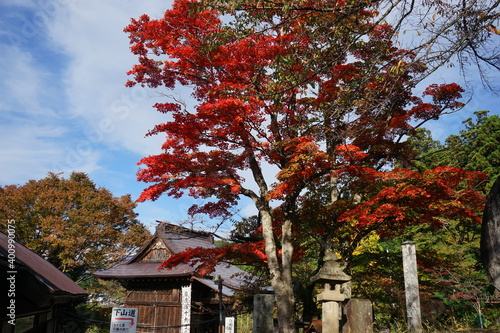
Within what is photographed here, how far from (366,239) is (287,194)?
4940mm

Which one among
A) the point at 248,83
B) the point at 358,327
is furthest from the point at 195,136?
the point at 358,327

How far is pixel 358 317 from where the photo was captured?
6.52 metres

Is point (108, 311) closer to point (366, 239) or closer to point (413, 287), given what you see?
point (366, 239)

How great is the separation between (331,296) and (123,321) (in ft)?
17.6

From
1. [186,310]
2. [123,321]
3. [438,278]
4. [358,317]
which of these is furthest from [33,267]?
[438,278]

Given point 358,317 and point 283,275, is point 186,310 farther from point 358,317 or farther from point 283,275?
point 358,317

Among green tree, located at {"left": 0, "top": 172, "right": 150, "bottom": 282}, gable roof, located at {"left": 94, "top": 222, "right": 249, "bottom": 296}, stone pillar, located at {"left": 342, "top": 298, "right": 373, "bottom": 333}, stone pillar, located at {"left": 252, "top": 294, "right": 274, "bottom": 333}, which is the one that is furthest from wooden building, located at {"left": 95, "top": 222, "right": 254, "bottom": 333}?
stone pillar, located at {"left": 342, "top": 298, "right": 373, "bottom": 333}

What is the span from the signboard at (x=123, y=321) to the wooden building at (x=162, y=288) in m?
7.71

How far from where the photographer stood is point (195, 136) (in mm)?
10055

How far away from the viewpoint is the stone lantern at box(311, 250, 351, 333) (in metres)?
6.64

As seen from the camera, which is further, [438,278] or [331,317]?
[438,278]

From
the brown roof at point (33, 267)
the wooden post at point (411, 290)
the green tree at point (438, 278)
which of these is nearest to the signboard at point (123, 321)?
the brown roof at point (33, 267)

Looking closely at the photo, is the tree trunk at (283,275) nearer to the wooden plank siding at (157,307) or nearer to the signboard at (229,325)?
the signboard at (229,325)

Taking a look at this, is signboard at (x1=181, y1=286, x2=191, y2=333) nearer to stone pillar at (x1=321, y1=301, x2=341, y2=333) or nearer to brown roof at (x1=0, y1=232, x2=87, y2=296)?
brown roof at (x1=0, y1=232, x2=87, y2=296)
